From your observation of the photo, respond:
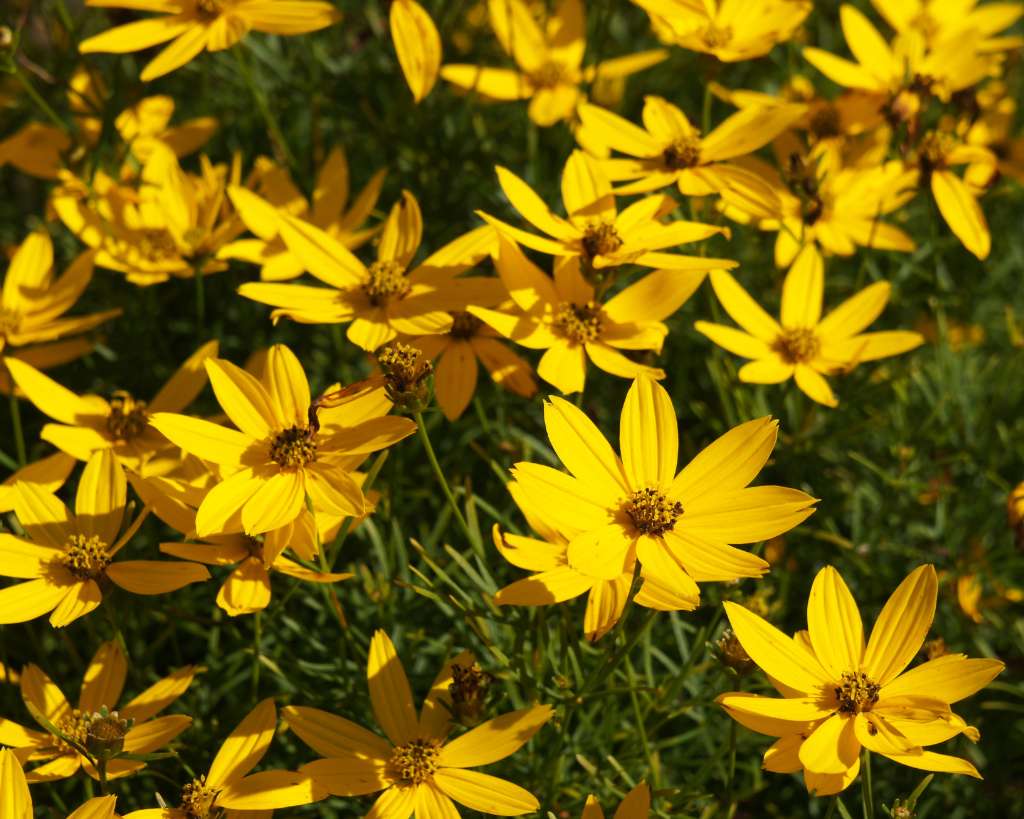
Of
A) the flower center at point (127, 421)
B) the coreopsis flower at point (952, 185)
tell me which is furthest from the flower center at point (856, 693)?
the flower center at point (127, 421)

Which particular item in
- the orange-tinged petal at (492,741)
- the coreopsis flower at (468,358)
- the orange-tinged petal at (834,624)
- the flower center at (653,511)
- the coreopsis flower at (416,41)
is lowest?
the orange-tinged petal at (492,741)

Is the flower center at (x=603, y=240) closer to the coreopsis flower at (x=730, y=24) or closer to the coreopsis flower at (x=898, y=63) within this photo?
the coreopsis flower at (x=730, y=24)

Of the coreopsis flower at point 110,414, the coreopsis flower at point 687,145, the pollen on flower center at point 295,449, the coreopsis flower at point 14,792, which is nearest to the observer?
the coreopsis flower at point 14,792

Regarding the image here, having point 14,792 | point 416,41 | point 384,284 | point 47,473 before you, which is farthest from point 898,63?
point 14,792

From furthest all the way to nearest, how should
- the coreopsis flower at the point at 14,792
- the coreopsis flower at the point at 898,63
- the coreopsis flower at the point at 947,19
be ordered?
the coreopsis flower at the point at 947,19
the coreopsis flower at the point at 898,63
the coreopsis flower at the point at 14,792

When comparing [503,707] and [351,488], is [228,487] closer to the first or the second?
[351,488]

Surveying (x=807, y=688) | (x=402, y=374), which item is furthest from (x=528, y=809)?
(x=402, y=374)

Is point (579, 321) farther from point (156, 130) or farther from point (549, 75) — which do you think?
point (156, 130)
